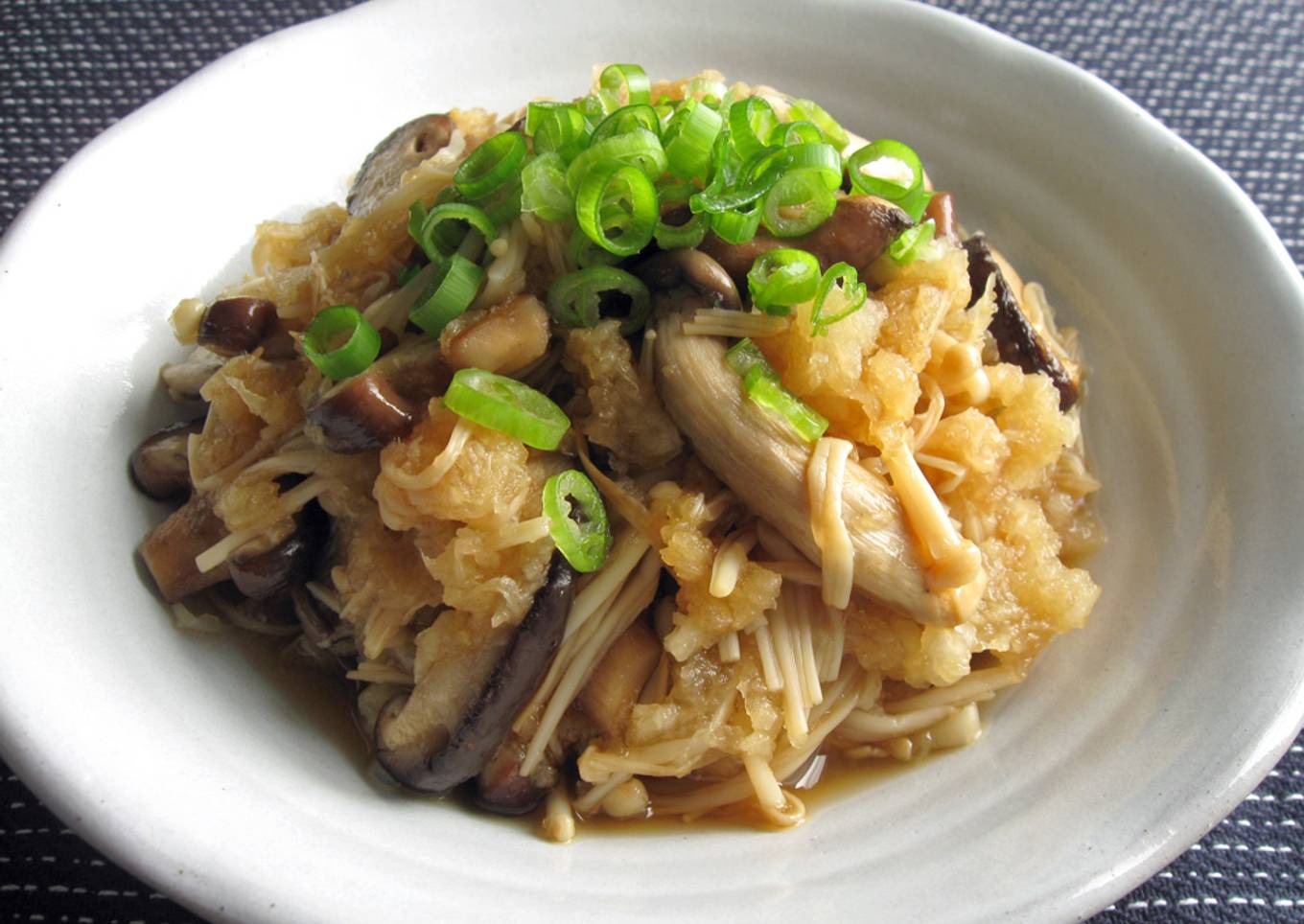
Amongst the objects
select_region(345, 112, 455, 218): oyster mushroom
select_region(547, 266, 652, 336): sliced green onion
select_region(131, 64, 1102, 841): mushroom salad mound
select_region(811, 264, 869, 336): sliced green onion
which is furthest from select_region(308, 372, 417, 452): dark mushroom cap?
select_region(811, 264, 869, 336): sliced green onion

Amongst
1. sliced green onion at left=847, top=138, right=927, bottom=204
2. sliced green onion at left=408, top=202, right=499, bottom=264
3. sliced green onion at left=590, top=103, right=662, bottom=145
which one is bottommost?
sliced green onion at left=408, top=202, right=499, bottom=264

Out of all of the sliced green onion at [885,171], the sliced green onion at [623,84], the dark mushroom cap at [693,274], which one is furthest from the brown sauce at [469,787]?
the sliced green onion at [623,84]

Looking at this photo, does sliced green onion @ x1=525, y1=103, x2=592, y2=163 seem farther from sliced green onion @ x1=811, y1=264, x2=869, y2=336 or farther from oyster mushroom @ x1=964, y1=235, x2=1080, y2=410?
oyster mushroom @ x1=964, y1=235, x2=1080, y2=410

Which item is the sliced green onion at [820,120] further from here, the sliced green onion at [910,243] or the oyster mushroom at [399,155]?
the oyster mushroom at [399,155]

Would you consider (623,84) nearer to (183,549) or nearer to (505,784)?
(183,549)

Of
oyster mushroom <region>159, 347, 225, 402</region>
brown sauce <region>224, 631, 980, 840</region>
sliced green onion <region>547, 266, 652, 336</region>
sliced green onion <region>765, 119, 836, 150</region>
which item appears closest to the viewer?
sliced green onion <region>547, 266, 652, 336</region>

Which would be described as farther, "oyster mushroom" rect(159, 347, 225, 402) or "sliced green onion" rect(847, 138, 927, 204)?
"oyster mushroom" rect(159, 347, 225, 402)

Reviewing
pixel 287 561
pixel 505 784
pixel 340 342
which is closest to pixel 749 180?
pixel 340 342
